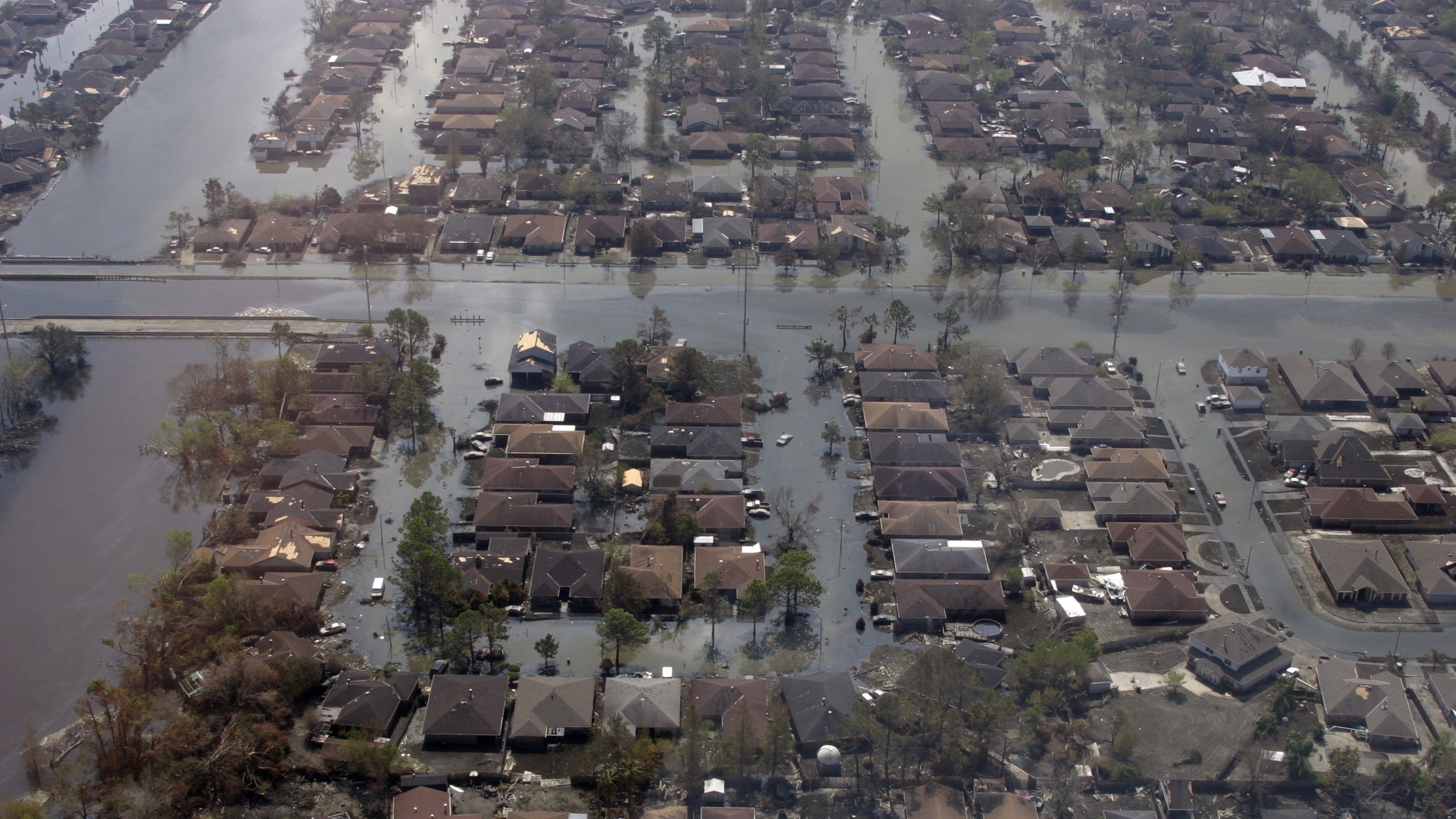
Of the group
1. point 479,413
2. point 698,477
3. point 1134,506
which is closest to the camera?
point 1134,506

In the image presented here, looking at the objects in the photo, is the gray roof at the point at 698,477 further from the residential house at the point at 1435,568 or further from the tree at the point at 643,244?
the residential house at the point at 1435,568

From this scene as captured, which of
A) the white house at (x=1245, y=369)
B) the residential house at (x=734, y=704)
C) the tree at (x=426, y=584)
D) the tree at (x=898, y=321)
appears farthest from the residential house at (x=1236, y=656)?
the tree at (x=426, y=584)

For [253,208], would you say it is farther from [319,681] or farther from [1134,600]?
[1134,600]

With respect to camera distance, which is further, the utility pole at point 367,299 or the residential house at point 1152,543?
the utility pole at point 367,299

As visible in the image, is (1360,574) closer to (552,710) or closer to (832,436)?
(832,436)

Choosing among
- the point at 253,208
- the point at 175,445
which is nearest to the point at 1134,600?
the point at 175,445

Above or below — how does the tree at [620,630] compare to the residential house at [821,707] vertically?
above

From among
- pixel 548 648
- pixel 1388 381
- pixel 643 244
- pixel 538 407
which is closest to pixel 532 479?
pixel 538 407
